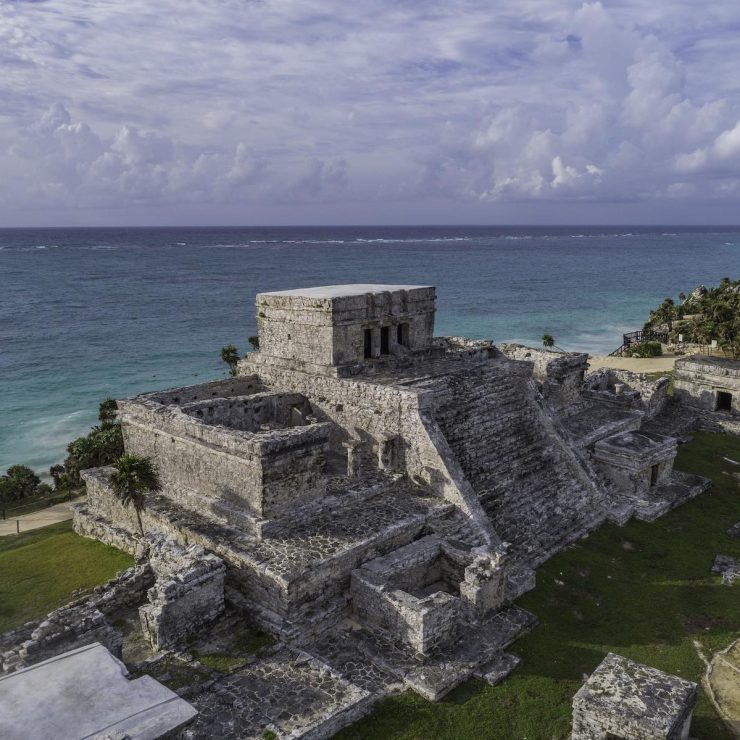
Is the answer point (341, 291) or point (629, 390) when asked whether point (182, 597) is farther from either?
point (629, 390)

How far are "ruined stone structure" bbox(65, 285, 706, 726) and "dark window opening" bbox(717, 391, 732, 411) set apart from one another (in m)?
7.00

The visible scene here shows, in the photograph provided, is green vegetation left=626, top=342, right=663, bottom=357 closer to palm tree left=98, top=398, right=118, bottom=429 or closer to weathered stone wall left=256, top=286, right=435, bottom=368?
weathered stone wall left=256, top=286, right=435, bottom=368

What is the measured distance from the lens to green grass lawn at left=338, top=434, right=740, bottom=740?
450 inches

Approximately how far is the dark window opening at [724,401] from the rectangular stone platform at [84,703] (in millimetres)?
27353

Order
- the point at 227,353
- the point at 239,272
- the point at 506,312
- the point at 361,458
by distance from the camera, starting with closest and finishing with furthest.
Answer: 1. the point at 361,458
2. the point at 227,353
3. the point at 506,312
4. the point at 239,272

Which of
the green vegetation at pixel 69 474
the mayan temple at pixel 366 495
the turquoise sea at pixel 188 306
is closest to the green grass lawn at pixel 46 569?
the mayan temple at pixel 366 495

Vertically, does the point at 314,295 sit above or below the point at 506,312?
above

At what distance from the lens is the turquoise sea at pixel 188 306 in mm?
45562

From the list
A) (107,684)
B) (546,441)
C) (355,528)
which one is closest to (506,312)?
(546,441)

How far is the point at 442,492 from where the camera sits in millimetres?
17031

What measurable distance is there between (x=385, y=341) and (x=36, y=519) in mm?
14008

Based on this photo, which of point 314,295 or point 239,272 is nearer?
point 314,295

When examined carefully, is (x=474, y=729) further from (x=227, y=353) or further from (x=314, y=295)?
(x=227, y=353)

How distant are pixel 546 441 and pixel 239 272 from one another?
4134 inches
